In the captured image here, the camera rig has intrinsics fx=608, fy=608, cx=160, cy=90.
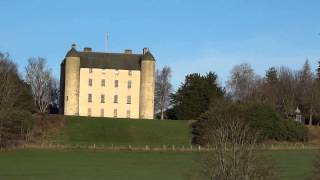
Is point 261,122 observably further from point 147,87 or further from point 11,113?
point 11,113

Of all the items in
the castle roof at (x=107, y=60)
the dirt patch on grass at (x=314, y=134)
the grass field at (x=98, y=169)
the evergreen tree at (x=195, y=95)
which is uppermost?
the castle roof at (x=107, y=60)

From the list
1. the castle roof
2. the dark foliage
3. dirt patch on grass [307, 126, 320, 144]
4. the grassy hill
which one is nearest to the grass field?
the grassy hill

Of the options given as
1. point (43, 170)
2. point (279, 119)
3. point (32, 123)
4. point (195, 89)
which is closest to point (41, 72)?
point (195, 89)

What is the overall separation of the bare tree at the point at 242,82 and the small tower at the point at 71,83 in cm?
3644

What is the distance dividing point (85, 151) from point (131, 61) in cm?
4278

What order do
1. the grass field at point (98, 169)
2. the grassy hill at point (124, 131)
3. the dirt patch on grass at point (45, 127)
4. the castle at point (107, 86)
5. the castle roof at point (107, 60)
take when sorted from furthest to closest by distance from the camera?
1. the castle roof at point (107, 60)
2. the castle at point (107, 86)
3. the grassy hill at point (124, 131)
4. the dirt patch on grass at point (45, 127)
5. the grass field at point (98, 169)

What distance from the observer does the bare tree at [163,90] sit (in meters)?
128

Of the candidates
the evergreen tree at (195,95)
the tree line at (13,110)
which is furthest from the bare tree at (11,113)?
the evergreen tree at (195,95)

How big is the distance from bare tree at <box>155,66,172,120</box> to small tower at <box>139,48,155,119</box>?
23.6 meters

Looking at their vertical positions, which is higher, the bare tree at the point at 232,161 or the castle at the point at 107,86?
the castle at the point at 107,86

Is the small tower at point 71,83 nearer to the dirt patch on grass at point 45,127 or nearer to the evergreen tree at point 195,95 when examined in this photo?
the dirt patch on grass at point 45,127

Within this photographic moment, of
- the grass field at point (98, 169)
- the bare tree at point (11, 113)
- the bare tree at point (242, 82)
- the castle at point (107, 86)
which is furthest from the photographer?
the bare tree at point (242, 82)

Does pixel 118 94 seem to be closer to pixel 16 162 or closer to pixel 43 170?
pixel 16 162

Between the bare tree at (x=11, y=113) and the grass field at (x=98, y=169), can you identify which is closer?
the grass field at (x=98, y=169)
